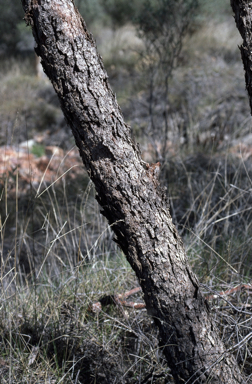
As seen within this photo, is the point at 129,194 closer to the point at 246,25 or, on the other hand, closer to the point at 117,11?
the point at 246,25

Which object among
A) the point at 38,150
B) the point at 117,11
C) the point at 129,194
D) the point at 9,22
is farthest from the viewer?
the point at 117,11

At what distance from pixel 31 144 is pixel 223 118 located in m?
3.33

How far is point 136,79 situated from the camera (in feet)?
23.2

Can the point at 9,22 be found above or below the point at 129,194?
above

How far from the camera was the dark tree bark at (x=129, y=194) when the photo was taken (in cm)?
112

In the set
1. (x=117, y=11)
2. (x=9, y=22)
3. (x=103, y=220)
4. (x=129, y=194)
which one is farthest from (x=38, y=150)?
(x=117, y=11)

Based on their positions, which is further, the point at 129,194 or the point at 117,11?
the point at 117,11

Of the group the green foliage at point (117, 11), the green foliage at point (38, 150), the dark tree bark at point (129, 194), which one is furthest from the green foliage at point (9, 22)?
the dark tree bark at point (129, 194)

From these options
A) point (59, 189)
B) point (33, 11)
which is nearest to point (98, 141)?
point (33, 11)

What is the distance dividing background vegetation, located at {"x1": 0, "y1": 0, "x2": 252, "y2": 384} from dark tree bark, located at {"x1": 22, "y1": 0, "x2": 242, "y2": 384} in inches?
6.9

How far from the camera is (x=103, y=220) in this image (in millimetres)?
2775

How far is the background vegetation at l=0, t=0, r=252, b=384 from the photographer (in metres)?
1.50

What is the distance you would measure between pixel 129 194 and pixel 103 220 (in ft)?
5.35

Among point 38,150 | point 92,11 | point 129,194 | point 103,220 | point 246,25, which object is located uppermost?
point 92,11
